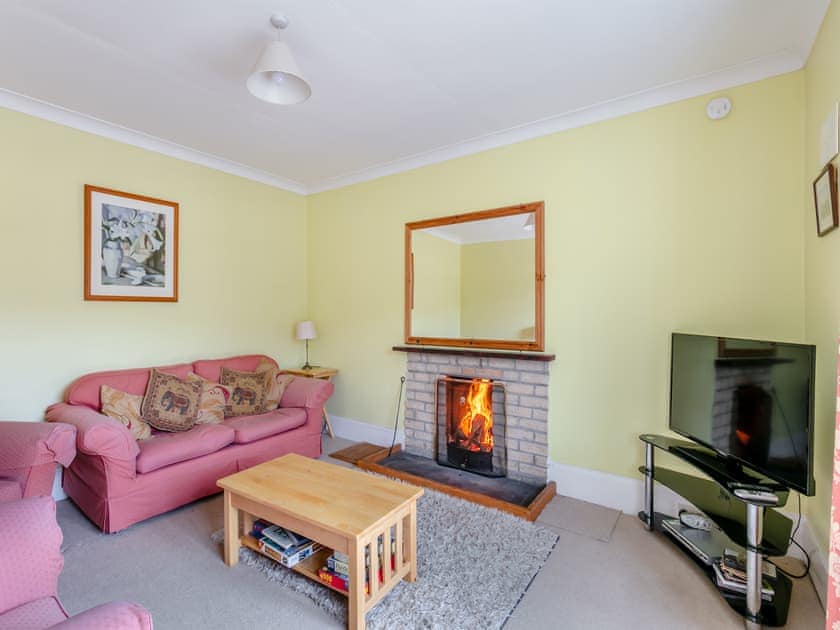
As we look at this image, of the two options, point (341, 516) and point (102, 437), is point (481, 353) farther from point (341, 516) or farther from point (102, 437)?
point (102, 437)

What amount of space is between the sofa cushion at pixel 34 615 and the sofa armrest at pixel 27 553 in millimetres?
21

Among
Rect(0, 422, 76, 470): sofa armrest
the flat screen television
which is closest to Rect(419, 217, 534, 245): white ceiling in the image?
the flat screen television

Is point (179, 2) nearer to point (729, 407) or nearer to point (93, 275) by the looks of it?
point (93, 275)

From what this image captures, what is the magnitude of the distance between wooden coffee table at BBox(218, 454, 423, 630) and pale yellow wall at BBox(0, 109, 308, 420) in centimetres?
178

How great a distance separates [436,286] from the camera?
3561 millimetres

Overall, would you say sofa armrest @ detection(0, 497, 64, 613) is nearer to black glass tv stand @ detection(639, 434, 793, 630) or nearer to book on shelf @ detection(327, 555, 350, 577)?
book on shelf @ detection(327, 555, 350, 577)

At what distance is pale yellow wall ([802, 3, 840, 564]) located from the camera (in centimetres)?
173

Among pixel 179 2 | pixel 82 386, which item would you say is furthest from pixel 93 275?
pixel 179 2

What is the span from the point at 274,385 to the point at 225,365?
474mm

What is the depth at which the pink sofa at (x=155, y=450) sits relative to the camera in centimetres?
230

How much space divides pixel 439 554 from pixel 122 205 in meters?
3.32

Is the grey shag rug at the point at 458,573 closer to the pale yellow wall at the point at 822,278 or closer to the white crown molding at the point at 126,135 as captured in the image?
the pale yellow wall at the point at 822,278

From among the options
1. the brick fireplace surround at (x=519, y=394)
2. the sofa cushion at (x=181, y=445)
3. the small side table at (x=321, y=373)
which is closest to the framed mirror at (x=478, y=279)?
the brick fireplace surround at (x=519, y=394)

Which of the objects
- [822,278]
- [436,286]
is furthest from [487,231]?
[822,278]
